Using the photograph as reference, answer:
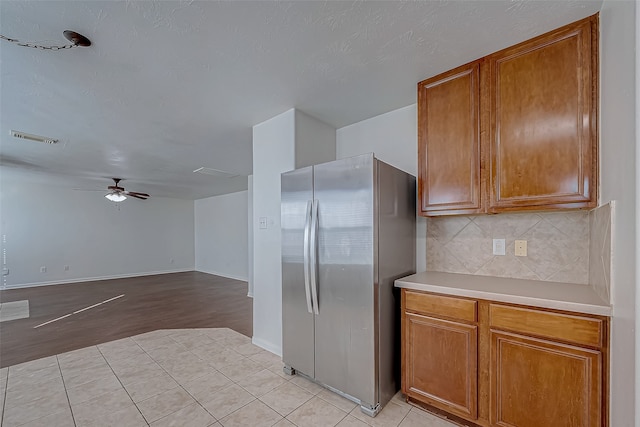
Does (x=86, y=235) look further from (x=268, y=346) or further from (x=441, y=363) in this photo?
Result: (x=441, y=363)

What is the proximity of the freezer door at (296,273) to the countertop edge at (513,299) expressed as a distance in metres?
0.79

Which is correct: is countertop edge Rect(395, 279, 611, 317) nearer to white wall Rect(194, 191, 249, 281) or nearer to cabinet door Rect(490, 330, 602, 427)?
cabinet door Rect(490, 330, 602, 427)

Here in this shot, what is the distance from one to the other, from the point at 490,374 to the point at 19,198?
958cm

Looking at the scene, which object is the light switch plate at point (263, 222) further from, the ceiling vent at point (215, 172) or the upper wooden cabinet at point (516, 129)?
the ceiling vent at point (215, 172)

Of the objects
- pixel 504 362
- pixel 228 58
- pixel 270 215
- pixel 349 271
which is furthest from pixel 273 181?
pixel 504 362

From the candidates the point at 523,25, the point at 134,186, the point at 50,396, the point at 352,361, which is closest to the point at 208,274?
the point at 134,186

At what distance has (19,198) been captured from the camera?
6410mm

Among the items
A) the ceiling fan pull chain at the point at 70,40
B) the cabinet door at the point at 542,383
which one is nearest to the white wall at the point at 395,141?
the cabinet door at the point at 542,383

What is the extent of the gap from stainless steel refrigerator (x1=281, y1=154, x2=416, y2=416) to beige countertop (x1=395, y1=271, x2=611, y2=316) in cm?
28

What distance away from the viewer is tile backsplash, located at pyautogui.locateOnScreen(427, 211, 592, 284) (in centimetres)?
178

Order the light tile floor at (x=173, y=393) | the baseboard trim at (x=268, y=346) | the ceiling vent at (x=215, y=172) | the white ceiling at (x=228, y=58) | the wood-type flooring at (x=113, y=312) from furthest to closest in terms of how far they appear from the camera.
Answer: the ceiling vent at (x=215, y=172)
the wood-type flooring at (x=113, y=312)
the baseboard trim at (x=268, y=346)
the light tile floor at (x=173, y=393)
the white ceiling at (x=228, y=58)

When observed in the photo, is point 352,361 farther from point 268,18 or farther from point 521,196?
point 268,18

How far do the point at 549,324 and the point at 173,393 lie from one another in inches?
105

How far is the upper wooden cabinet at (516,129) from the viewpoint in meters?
1.51
